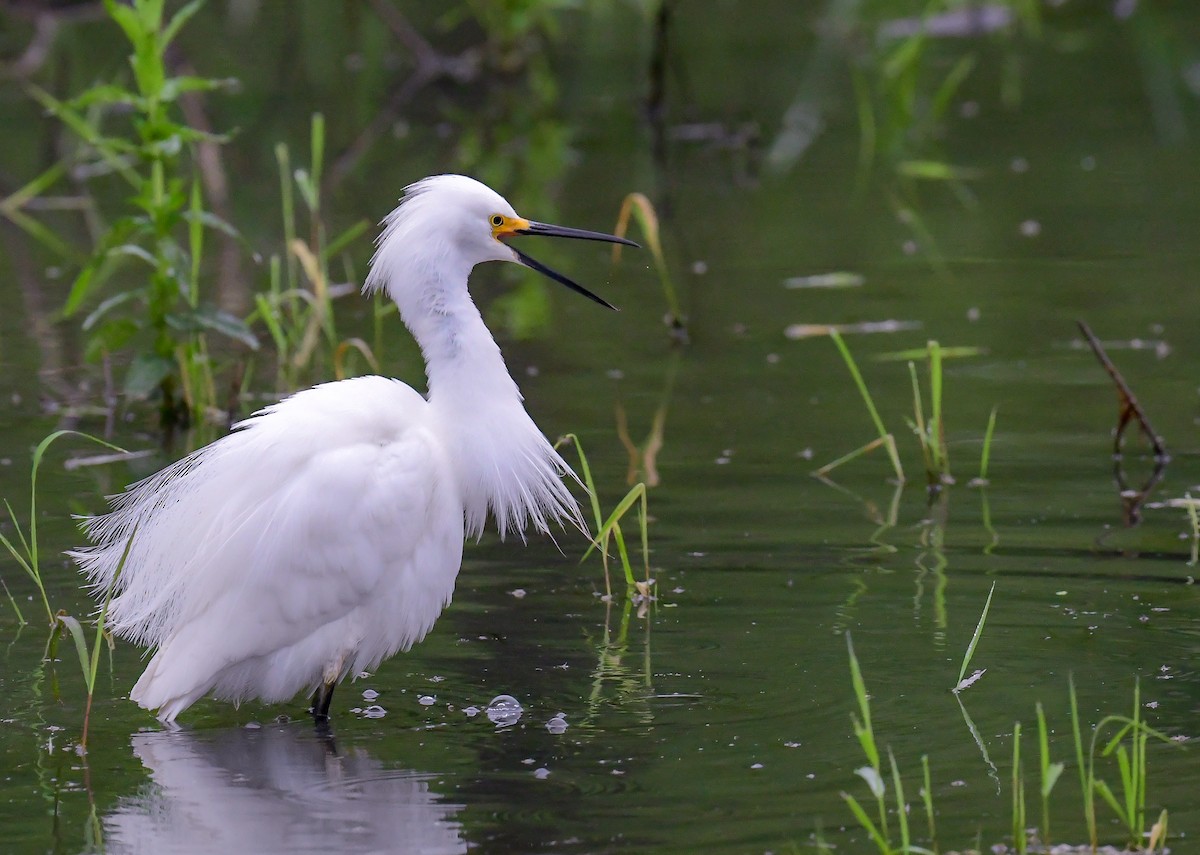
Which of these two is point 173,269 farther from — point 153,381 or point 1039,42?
point 1039,42

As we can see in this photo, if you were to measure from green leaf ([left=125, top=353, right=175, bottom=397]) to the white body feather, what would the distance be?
197 centimetres

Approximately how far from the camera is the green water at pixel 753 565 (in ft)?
12.6

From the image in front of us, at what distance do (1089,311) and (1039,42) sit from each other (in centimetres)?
881

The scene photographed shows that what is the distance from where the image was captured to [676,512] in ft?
19.6

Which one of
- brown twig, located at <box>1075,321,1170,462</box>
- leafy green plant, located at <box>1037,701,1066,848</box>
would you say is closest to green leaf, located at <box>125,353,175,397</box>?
brown twig, located at <box>1075,321,1170,462</box>

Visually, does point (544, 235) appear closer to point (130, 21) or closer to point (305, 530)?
point (305, 530)

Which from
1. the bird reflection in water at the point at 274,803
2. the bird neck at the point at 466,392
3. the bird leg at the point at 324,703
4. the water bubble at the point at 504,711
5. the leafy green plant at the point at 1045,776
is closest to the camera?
the leafy green plant at the point at 1045,776

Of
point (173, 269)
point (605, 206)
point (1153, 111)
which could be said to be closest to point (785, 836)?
point (173, 269)

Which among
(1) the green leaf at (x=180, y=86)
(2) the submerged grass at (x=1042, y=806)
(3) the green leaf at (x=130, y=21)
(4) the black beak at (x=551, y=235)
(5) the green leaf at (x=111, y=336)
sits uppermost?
(3) the green leaf at (x=130, y=21)

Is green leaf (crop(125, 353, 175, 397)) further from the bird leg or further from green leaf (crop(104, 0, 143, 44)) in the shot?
the bird leg

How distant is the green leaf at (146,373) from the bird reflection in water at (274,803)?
258cm

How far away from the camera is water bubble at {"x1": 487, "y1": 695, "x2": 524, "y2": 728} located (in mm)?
4305

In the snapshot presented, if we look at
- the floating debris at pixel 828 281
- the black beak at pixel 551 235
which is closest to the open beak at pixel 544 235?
the black beak at pixel 551 235

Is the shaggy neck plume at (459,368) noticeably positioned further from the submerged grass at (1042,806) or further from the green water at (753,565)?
the submerged grass at (1042,806)
